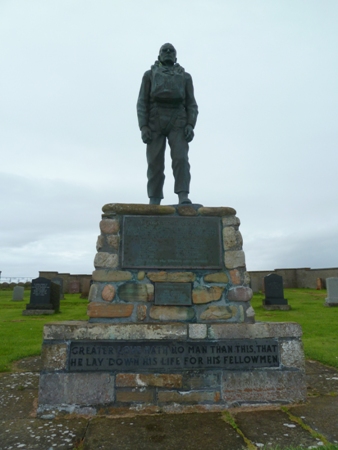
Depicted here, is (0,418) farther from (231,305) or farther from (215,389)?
(231,305)

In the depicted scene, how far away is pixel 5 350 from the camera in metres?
5.48

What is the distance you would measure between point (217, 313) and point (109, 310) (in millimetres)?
1128

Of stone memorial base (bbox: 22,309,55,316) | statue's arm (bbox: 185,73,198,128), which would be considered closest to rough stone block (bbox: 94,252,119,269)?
statue's arm (bbox: 185,73,198,128)

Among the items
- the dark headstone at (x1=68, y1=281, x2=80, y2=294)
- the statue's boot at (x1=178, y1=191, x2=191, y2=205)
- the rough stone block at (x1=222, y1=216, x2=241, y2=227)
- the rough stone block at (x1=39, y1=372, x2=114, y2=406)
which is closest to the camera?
the rough stone block at (x1=39, y1=372, x2=114, y2=406)

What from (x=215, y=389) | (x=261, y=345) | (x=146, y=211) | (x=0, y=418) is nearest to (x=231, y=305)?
(x=261, y=345)

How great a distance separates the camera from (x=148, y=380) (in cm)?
303

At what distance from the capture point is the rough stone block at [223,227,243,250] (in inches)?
141

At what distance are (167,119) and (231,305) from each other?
2.47 metres

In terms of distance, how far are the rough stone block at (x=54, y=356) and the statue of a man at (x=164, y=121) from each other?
201 centimetres

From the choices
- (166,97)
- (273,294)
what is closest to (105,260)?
(166,97)

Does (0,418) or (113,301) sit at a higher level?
(113,301)

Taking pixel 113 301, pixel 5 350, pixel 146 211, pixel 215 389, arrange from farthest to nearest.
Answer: pixel 5 350
pixel 146 211
pixel 113 301
pixel 215 389

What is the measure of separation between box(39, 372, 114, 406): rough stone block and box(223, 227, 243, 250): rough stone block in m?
1.80

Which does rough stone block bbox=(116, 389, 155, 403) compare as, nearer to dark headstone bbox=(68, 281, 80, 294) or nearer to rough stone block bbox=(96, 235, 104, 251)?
rough stone block bbox=(96, 235, 104, 251)
